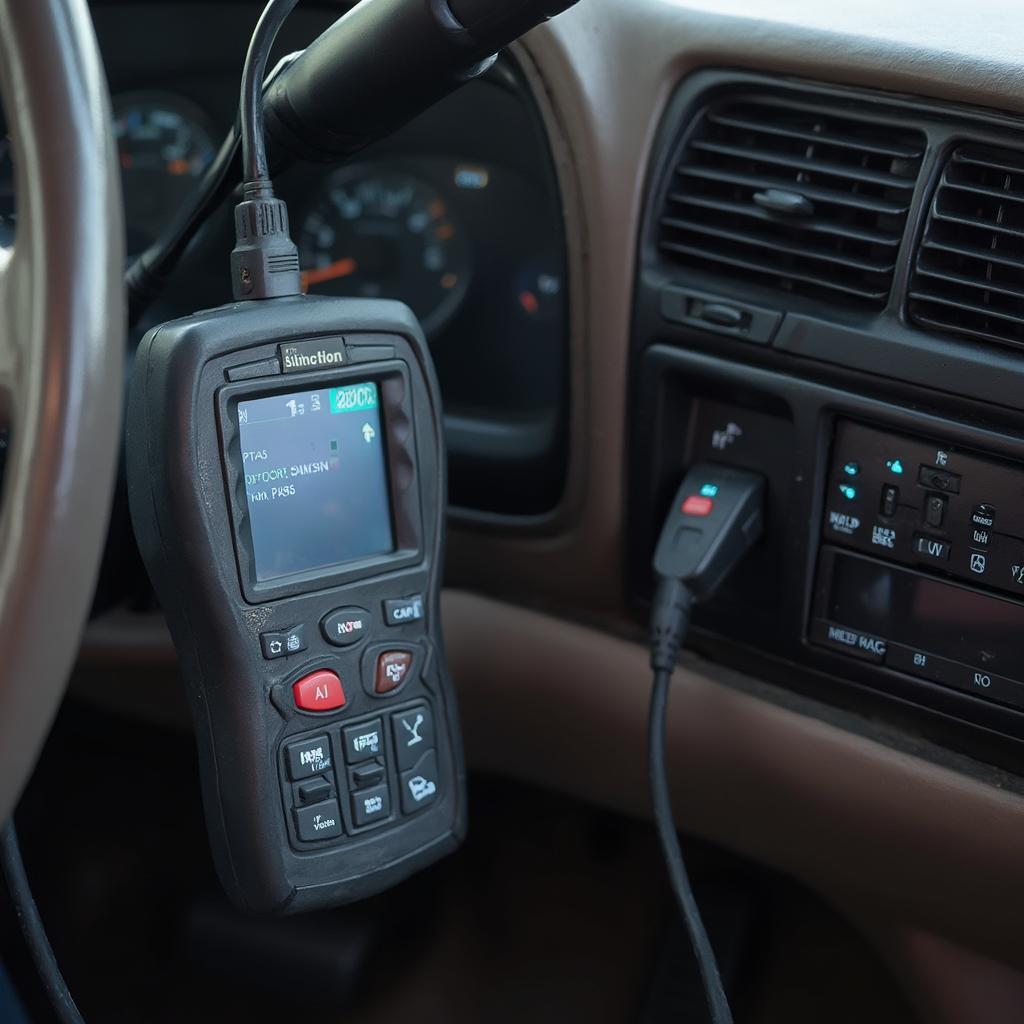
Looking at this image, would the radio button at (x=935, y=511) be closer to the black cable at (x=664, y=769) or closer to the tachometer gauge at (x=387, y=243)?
the black cable at (x=664, y=769)

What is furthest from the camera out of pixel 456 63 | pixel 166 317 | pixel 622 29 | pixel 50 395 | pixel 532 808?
pixel 532 808

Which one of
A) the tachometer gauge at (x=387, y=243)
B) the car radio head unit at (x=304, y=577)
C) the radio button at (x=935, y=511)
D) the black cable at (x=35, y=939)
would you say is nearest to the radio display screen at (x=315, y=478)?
the car radio head unit at (x=304, y=577)

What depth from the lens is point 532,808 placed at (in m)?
1.47

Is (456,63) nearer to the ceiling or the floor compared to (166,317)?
nearer to the ceiling

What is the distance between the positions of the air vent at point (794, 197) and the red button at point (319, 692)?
398 mm

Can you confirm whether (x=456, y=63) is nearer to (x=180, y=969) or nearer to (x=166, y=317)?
(x=166, y=317)

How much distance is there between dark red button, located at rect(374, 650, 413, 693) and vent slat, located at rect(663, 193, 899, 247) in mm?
373

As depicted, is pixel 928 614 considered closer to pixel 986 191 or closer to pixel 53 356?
pixel 986 191

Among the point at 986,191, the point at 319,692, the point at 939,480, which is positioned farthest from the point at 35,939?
the point at 986,191

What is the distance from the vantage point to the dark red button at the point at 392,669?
33.8 inches

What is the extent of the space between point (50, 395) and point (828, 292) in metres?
0.59

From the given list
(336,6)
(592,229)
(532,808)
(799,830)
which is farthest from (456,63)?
(532,808)

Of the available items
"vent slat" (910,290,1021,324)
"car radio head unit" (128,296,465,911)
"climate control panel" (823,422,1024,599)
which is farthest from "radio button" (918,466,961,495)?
"car radio head unit" (128,296,465,911)

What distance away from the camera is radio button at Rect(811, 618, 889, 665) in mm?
972
